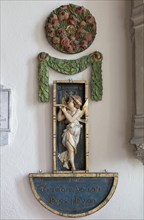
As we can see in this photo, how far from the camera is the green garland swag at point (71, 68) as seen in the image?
8.18ft

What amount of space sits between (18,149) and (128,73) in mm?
850

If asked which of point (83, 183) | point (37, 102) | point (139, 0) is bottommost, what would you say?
point (83, 183)

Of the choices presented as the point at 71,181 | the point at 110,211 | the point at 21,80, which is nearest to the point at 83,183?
the point at 71,181

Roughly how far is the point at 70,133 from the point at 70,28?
0.68 meters

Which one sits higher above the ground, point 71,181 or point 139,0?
point 139,0

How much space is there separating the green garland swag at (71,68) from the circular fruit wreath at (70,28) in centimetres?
7

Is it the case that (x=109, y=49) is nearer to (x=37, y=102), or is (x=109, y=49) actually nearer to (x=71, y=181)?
(x=37, y=102)

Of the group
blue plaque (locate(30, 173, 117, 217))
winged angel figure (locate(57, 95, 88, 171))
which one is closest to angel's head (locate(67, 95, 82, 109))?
winged angel figure (locate(57, 95, 88, 171))

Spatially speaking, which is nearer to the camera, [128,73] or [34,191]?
[34,191]

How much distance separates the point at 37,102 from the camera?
251 cm

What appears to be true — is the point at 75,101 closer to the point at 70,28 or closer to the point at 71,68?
the point at 71,68

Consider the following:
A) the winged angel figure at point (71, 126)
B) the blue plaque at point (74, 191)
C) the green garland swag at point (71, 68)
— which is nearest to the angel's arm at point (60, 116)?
the winged angel figure at point (71, 126)

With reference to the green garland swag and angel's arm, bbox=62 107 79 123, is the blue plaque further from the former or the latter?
the green garland swag

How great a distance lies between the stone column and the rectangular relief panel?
1.01ft
